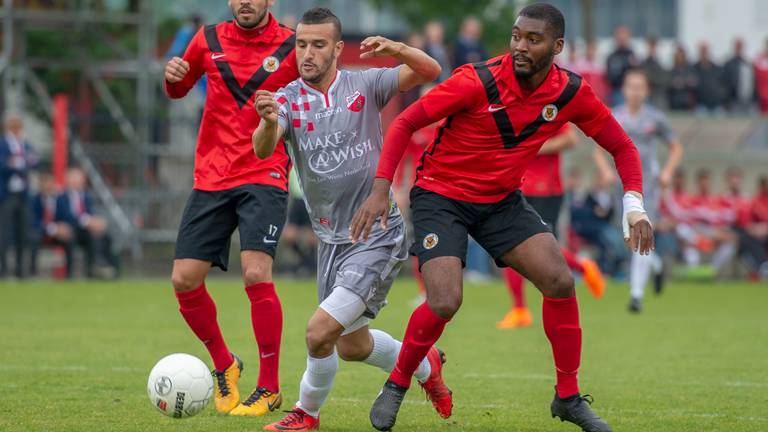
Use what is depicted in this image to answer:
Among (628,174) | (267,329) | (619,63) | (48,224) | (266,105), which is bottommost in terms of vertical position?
(48,224)

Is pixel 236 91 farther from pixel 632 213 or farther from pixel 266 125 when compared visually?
pixel 632 213

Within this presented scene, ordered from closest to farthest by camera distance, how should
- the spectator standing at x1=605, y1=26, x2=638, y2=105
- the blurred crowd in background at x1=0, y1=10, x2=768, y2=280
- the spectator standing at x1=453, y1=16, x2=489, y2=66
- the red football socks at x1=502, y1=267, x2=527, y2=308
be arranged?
the red football socks at x1=502, y1=267, x2=527, y2=308, the blurred crowd in background at x1=0, y1=10, x2=768, y2=280, the spectator standing at x1=453, y1=16, x2=489, y2=66, the spectator standing at x1=605, y1=26, x2=638, y2=105

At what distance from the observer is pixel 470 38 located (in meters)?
19.7

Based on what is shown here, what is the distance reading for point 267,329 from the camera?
7109 millimetres

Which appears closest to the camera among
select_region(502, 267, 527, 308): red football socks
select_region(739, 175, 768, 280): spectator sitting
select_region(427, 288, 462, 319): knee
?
select_region(427, 288, 462, 319): knee

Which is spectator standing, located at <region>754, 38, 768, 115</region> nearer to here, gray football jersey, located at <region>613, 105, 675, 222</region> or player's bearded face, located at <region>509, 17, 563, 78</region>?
gray football jersey, located at <region>613, 105, 675, 222</region>

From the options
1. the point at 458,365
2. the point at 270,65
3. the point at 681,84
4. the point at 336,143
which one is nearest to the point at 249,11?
the point at 270,65

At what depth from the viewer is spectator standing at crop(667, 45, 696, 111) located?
2428cm

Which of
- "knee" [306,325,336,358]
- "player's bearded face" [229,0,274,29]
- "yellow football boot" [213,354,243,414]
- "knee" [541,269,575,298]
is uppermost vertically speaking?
"player's bearded face" [229,0,274,29]

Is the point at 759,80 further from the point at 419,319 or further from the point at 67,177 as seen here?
the point at 419,319

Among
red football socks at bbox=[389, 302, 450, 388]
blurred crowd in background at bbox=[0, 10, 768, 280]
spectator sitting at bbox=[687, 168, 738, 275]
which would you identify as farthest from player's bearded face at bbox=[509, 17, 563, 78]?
spectator sitting at bbox=[687, 168, 738, 275]

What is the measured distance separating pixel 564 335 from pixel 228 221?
2115 mm

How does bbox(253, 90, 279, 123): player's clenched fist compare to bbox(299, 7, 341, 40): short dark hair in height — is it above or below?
below

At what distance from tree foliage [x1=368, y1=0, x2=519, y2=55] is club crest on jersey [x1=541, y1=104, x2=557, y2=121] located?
30.7m
